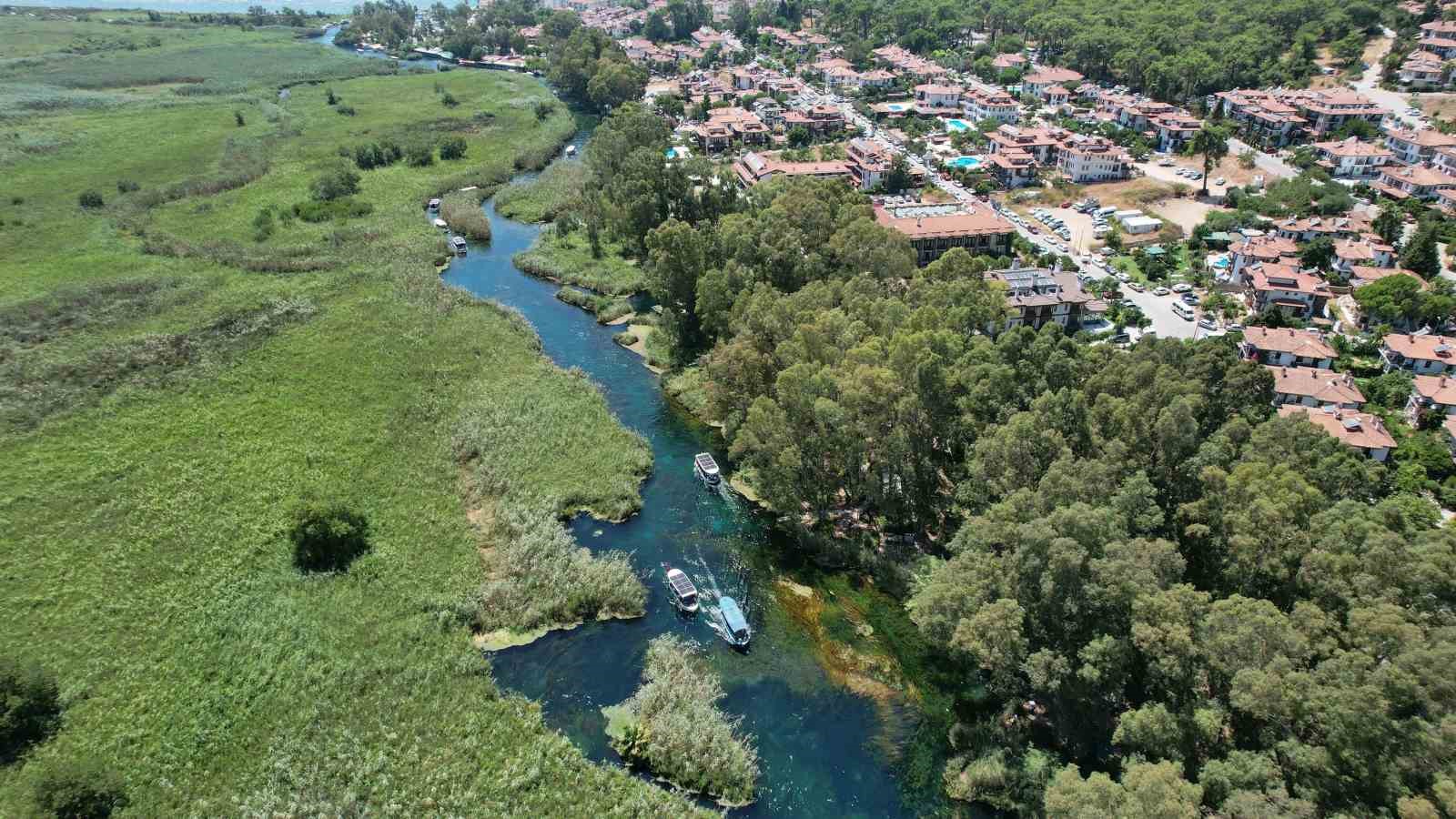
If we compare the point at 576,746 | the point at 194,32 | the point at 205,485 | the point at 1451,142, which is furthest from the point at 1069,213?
the point at 194,32

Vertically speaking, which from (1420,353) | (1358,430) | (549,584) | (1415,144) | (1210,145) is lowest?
(549,584)

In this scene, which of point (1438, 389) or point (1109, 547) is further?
point (1438, 389)

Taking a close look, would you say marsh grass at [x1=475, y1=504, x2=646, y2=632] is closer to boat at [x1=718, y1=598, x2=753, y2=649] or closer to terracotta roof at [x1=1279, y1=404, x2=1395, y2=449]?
boat at [x1=718, y1=598, x2=753, y2=649]

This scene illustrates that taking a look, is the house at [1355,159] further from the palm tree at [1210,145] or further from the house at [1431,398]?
the house at [1431,398]

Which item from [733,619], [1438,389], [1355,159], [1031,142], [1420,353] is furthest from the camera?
[1031,142]

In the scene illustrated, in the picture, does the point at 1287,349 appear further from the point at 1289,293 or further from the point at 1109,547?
the point at 1109,547

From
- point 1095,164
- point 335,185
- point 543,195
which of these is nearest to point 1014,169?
point 1095,164

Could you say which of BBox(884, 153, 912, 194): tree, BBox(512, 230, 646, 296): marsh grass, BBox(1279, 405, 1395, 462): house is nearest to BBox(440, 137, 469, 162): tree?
BBox(512, 230, 646, 296): marsh grass

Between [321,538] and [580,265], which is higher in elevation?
[580,265]
